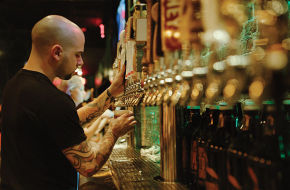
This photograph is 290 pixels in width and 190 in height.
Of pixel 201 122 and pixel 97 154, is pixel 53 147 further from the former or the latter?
pixel 201 122

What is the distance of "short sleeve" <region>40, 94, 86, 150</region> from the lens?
4.39ft

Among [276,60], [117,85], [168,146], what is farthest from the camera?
[117,85]

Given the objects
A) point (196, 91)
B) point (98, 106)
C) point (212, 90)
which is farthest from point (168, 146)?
point (98, 106)

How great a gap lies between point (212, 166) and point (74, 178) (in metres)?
0.96

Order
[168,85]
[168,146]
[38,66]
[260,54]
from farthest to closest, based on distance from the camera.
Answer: [38,66] < [168,146] < [168,85] < [260,54]

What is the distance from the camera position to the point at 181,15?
889 millimetres

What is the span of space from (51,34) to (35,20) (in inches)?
230

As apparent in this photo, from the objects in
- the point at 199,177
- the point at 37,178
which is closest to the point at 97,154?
the point at 37,178

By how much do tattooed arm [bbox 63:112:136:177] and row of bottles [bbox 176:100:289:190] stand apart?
0.39m

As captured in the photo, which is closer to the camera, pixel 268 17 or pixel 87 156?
pixel 268 17

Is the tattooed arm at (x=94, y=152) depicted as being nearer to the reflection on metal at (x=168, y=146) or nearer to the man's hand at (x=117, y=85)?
the reflection on metal at (x=168, y=146)

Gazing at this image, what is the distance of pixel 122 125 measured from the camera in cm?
164

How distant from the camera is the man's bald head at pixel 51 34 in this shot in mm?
1592

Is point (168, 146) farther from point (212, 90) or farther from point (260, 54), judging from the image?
point (260, 54)
